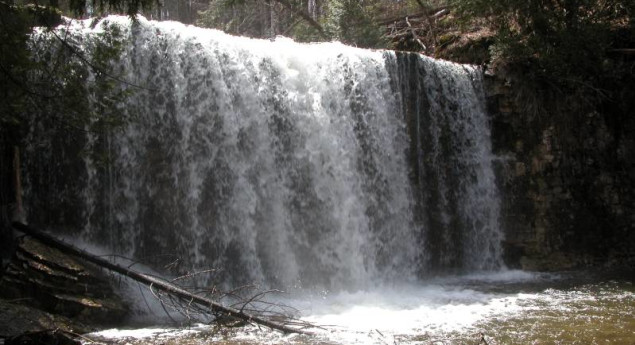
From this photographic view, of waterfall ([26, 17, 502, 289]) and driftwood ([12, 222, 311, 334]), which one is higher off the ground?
waterfall ([26, 17, 502, 289])

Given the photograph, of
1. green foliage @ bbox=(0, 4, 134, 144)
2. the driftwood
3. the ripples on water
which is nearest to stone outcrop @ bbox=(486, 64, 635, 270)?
the ripples on water

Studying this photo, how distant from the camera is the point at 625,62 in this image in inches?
508

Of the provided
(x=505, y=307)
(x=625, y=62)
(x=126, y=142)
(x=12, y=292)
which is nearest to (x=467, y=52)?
(x=625, y=62)

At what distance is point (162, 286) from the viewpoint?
22.8 ft

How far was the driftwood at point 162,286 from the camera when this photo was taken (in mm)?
6797

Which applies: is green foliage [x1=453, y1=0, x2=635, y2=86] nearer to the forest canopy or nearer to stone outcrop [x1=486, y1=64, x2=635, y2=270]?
the forest canopy

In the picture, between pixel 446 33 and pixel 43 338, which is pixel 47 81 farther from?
→ pixel 446 33

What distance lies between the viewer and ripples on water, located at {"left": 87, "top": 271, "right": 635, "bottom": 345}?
6.81 m

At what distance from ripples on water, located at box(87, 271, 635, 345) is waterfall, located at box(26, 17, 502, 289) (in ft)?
3.35

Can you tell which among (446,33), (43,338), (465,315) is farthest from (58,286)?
(446,33)

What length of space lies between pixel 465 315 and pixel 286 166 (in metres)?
4.16

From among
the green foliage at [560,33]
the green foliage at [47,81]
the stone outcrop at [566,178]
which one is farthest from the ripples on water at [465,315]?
the green foliage at [560,33]

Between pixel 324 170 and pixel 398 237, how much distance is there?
1966mm

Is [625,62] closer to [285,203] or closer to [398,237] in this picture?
[398,237]
